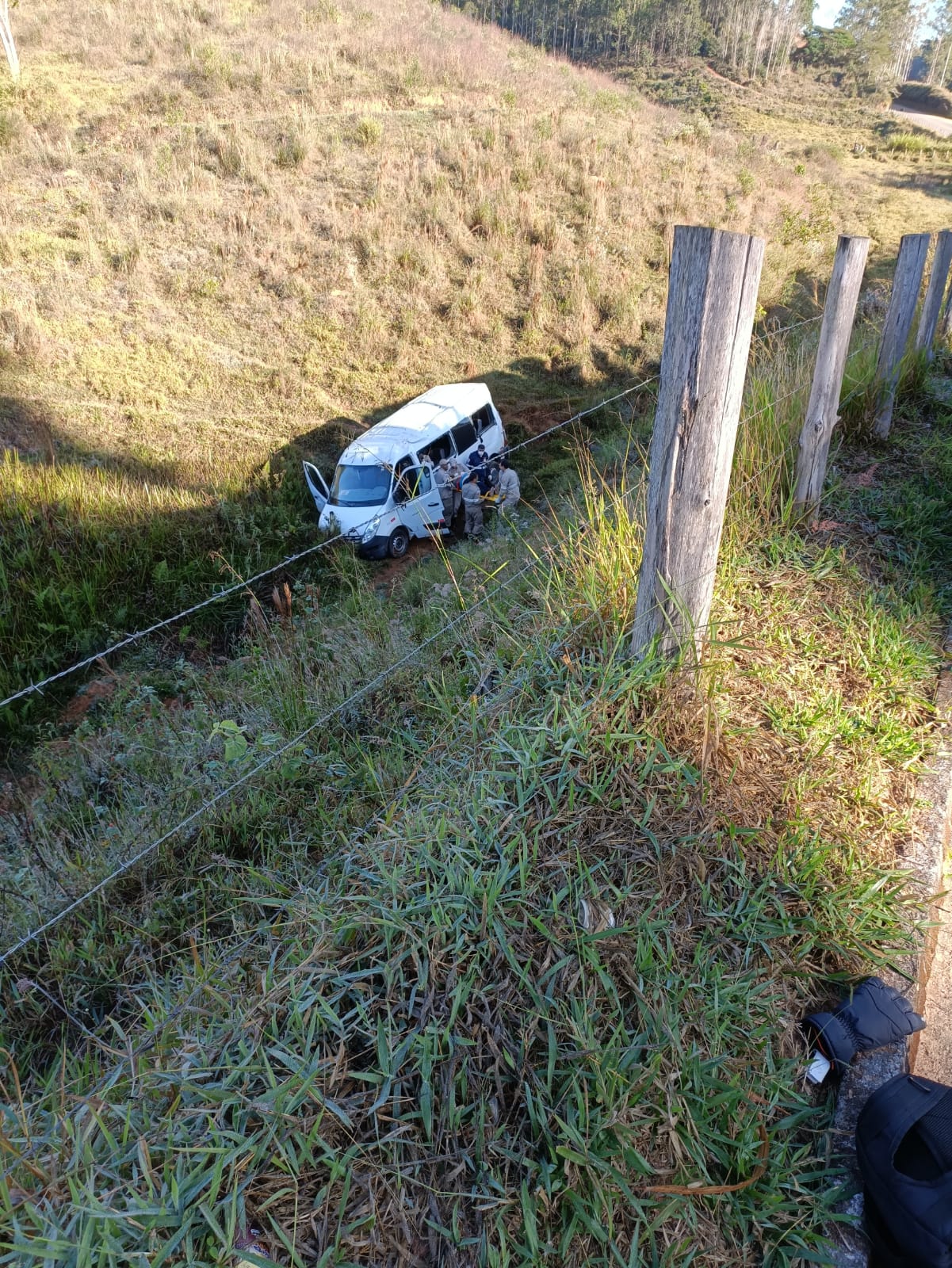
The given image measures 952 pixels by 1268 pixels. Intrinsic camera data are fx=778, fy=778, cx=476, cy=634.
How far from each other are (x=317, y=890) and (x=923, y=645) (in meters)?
3.04

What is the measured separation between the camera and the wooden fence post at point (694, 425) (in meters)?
2.43

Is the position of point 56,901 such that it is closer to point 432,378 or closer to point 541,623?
point 541,623

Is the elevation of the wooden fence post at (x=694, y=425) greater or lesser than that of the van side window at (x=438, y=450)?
greater

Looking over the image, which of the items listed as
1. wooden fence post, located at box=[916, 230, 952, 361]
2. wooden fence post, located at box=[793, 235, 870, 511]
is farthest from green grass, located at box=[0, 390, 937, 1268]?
wooden fence post, located at box=[916, 230, 952, 361]

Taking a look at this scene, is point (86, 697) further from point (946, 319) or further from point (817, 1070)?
point (946, 319)

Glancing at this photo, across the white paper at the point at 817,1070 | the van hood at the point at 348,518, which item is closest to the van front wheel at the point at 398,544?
the van hood at the point at 348,518

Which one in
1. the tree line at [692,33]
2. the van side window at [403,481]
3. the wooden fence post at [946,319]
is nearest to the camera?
the wooden fence post at [946,319]

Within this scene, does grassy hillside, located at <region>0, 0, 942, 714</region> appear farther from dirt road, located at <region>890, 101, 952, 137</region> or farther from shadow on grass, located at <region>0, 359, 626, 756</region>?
dirt road, located at <region>890, 101, 952, 137</region>

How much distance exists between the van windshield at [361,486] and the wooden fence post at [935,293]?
6901 mm

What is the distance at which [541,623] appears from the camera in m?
3.31

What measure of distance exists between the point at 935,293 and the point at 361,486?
7.36 m

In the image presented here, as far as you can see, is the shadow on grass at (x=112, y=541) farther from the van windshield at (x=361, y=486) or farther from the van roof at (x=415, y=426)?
the van roof at (x=415, y=426)

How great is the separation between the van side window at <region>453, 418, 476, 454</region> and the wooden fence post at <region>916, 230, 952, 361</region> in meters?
6.64

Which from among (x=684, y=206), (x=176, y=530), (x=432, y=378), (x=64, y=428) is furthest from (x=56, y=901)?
(x=684, y=206)
